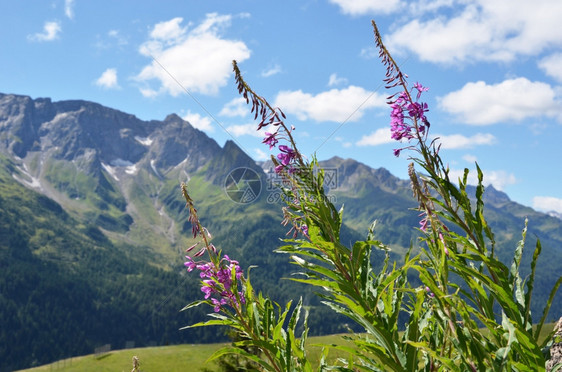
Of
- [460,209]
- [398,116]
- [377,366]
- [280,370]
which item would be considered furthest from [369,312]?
[398,116]

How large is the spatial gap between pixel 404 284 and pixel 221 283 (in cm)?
223

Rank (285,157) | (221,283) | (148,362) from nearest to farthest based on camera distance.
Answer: (285,157)
(221,283)
(148,362)

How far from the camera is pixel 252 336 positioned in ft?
15.5

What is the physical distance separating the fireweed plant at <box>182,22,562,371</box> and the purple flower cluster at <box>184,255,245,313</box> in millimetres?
16

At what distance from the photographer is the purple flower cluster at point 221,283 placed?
16.8 ft

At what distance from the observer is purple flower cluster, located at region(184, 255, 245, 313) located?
16.8ft

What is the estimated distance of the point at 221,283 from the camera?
17.1ft

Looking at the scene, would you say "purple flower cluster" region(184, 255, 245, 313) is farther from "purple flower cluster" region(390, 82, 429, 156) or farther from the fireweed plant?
"purple flower cluster" region(390, 82, 429, 156)

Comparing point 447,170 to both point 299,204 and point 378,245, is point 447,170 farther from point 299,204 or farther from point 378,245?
point 299,204

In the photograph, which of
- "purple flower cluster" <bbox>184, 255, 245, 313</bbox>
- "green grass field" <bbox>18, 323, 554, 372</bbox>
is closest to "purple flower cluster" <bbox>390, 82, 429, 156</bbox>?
"purple flower cluster" <bbox>184, 255, 245, 313</bbox>

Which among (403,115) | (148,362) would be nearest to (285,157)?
(403,115)

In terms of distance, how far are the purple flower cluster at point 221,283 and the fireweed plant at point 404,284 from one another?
16 millimetres

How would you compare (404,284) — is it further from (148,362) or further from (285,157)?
(148,362)

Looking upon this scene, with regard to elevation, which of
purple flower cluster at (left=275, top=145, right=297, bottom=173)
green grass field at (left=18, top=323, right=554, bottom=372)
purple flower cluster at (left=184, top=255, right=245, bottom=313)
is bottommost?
green grass field at (left=18, top=323, right=554, bottom=372)
